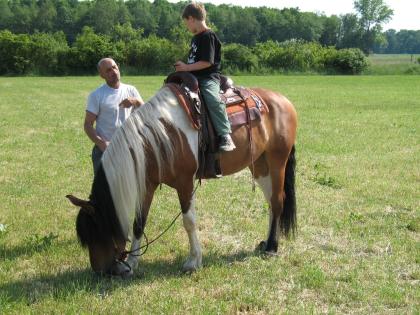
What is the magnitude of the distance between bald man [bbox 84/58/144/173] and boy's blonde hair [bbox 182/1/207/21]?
1.02 meters

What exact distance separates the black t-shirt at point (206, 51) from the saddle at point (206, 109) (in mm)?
167

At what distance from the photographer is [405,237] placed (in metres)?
5.40

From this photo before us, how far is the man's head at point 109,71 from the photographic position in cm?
491

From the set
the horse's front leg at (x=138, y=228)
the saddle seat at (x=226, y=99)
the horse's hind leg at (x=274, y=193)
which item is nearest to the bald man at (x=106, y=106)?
the saddle seat at (x=226, y=99)

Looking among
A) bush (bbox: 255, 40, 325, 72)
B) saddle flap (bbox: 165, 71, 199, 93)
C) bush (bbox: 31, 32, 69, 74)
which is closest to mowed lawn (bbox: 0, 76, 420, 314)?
A: saddle flap (bbox: 165, 71, 199, 93)

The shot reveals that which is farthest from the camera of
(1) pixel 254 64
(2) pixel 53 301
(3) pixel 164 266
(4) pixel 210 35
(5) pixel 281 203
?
(1) pixel 254 64

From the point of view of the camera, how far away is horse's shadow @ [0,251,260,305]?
13.0 feet

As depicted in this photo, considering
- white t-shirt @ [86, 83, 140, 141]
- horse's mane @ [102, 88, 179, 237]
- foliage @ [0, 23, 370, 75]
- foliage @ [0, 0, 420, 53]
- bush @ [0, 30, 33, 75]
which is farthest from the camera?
foliage @ [0, 0, 420, 53]

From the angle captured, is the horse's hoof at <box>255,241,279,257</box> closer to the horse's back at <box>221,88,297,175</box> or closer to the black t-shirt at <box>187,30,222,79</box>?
the horse's back at <box>221,88,297,175</box>

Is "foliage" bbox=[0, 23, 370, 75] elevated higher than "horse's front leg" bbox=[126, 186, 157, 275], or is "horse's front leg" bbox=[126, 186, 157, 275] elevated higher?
"foliage" bbox=[0, 23, 370, 75]

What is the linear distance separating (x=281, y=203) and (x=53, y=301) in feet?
8.23

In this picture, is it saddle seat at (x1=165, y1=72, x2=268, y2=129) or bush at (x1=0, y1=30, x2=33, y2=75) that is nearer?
saddle seat at (x1=165, y1=72, x2=268, y2=129)

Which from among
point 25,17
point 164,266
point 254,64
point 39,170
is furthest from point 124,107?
point 25,17

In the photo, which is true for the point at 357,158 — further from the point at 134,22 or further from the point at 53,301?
the point at 134,22
